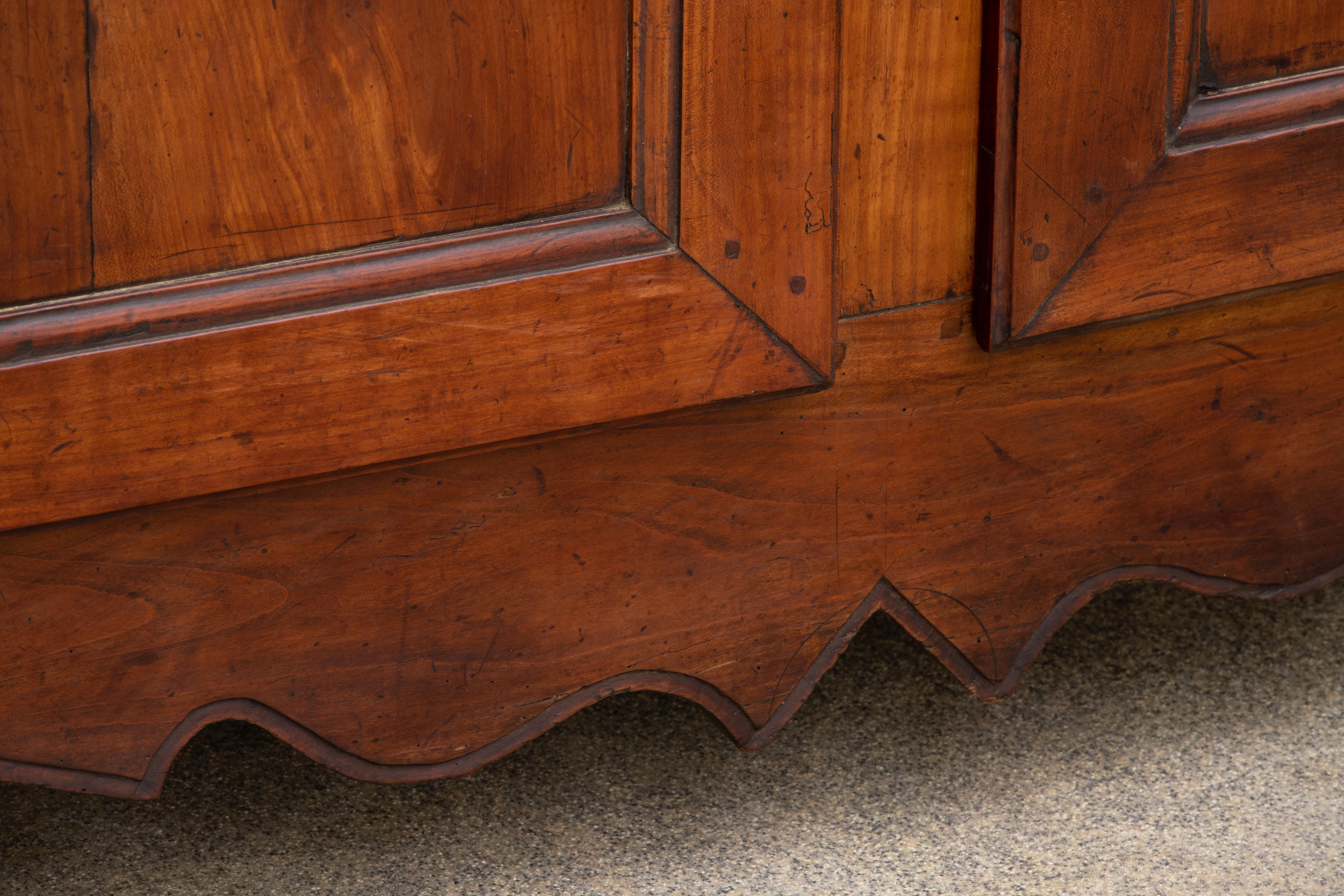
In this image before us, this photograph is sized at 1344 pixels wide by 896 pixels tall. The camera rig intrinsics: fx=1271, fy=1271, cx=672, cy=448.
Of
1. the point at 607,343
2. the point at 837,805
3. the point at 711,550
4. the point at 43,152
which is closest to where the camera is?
the point at 43,152

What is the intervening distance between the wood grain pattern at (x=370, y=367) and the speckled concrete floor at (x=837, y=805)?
36cm

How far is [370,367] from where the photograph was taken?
2.45 ft

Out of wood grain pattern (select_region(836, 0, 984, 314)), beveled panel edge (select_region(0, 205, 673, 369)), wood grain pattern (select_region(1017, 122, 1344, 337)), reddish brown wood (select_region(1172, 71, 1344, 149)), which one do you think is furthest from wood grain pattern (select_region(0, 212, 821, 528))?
reddish brown wood (select_region(1172, 71, 1344, 149))

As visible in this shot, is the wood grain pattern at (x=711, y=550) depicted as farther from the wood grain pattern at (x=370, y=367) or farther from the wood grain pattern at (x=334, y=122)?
the wood grain pattern at (x=334, y=122)

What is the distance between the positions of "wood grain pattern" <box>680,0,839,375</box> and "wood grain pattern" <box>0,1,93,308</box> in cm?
34

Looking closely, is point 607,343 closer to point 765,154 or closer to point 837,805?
point 765,154

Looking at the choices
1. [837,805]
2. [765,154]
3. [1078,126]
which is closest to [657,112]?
[765,154]

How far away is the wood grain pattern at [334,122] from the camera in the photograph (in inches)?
26.8

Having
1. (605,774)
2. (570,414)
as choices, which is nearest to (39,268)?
(570,414)

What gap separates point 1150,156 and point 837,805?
54 cm

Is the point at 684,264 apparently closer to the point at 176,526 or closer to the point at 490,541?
the point at 490,541

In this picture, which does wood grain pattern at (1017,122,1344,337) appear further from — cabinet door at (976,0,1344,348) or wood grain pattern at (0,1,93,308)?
wood grain pattern at (0,1,93,308)

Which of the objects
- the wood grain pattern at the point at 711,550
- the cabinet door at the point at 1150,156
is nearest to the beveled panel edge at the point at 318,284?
the wood grain pattern at the point at 711,550

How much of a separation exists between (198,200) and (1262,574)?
2.83 ft
